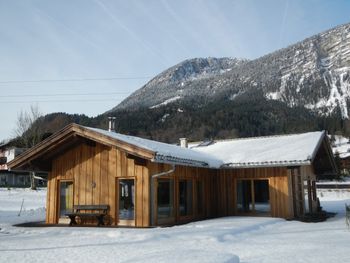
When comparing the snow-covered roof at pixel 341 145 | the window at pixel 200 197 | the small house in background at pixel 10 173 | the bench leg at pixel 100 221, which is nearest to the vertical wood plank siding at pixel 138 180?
the window at pixel 200 197

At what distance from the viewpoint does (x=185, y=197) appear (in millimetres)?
15469

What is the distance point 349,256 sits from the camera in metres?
7.71

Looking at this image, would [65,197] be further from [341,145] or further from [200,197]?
[341,145]

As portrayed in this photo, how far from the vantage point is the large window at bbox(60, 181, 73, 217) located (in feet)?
50.1

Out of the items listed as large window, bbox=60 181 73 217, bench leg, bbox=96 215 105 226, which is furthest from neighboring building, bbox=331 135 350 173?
bench leg, bbox=96 215 105 226

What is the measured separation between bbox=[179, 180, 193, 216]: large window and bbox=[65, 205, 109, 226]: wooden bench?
2756 millimetres

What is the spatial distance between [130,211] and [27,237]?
3604 millimetres

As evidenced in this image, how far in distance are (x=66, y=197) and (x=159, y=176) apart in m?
4.06

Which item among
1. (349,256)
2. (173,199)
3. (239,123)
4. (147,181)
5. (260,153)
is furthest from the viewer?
(239,123)

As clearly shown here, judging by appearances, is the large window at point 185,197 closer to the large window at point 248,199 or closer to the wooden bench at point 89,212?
the large window at point 248,199

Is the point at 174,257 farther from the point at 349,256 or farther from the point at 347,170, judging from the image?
the point at 347,170

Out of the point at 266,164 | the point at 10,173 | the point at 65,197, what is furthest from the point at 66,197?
the point at 10,173

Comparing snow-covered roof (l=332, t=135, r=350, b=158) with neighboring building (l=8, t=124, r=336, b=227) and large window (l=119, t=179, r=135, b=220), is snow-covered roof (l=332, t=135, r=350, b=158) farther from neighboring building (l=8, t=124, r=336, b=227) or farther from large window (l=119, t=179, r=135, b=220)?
large window (l=119, t=179, r=135, b=220)

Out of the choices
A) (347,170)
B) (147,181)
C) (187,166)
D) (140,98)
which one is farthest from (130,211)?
(140,98)
